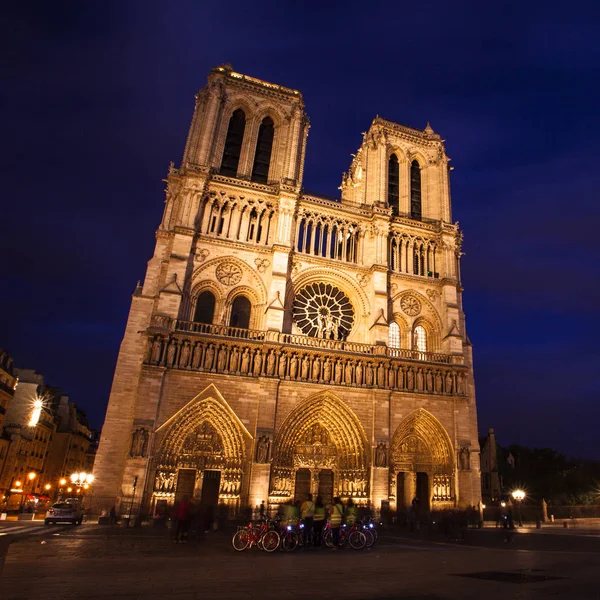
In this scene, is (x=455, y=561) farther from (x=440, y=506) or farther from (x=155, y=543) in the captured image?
(x=440, y=506)

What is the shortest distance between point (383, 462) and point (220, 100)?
22.5 metres

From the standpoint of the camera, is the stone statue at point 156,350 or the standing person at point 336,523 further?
the stone statue at point 156,350

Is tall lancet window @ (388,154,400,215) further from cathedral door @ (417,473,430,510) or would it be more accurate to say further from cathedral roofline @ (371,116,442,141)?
cathedral door @ (417,473,430,510)

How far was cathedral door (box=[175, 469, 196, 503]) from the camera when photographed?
68.4 feet

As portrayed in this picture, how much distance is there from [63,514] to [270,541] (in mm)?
10971

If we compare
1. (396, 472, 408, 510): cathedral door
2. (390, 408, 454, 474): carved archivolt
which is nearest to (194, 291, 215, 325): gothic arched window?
(390, 408, 454, 474): carved archivolt

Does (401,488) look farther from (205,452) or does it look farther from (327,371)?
(205,452)

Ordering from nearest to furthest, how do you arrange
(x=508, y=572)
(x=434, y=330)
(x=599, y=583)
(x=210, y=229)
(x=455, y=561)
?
(x=599, y=583) < (x=508, y=572) < (x=455, y=561) < (x=210, y=229) < (x=434, y=330)

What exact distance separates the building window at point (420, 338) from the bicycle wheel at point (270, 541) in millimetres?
18035

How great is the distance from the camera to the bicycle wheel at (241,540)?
10406 millimetres

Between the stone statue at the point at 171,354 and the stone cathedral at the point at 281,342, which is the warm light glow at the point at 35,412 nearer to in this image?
the stone cathedral at the point at 281,342

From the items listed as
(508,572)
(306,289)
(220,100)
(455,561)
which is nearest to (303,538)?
(455,561)

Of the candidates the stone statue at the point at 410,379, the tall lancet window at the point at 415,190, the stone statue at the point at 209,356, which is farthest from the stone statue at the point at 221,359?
the tall lancet window at the point at 415,190

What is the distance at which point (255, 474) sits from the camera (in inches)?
805
